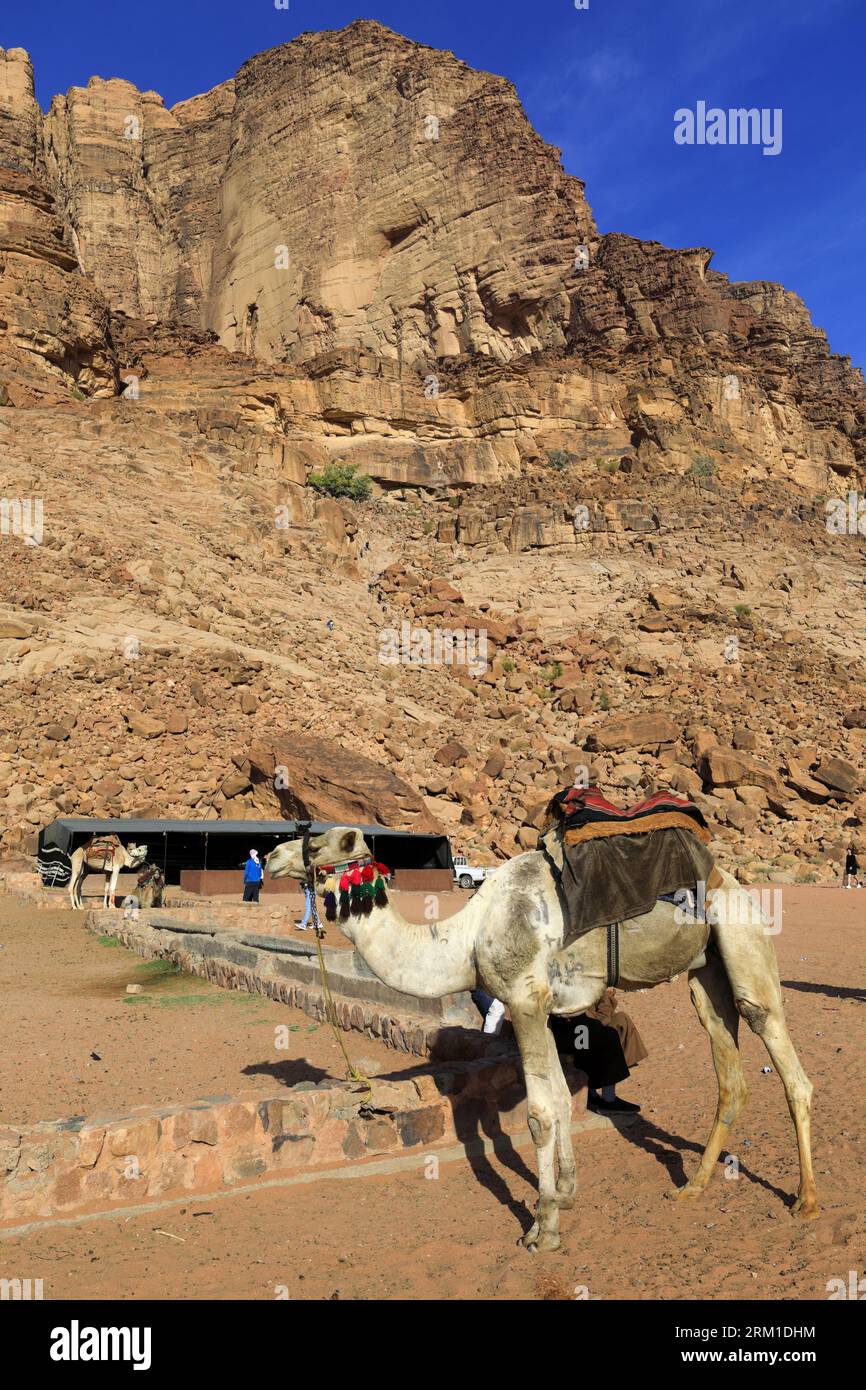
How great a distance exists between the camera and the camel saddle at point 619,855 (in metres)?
5.44

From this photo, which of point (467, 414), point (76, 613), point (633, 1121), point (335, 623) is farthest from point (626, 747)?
point (467, 414)

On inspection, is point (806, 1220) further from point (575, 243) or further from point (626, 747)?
point (575, 243)

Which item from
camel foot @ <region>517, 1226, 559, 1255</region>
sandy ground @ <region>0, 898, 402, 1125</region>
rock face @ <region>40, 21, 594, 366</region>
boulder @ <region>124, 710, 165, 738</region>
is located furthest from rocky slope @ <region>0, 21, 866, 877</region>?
camel foot @ <region>517, 1226, 559, 1255</region>

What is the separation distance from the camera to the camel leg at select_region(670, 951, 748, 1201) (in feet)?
18.7

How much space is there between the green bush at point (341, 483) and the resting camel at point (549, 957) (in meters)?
56.2

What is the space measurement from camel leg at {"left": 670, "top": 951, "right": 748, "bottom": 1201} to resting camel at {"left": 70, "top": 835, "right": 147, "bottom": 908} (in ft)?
54.7

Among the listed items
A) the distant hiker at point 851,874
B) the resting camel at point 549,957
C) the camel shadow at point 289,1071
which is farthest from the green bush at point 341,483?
the resting camel at point 549,957

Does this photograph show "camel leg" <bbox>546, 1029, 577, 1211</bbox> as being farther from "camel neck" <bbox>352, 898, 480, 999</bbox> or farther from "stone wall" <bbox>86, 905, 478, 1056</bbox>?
"stone wall" <bbox>86, 905, 478, 1056</bbox>

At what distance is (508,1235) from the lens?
16.8 feet

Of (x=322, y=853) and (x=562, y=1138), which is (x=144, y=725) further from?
(x=562, y=1138)

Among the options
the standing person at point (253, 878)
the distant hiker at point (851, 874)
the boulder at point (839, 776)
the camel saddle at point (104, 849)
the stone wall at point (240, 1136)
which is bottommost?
the distant hiker at point (851, 874)

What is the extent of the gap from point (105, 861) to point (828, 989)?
1562cm

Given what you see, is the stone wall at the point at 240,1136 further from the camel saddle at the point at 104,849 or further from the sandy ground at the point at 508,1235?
the camel saddle at the point at 104,849

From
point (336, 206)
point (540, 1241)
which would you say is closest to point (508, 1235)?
point (540, 1241)
